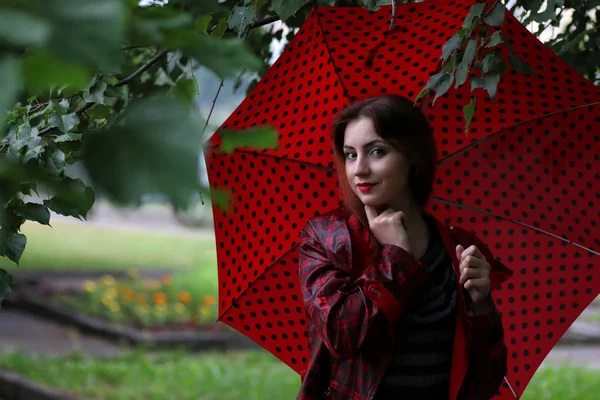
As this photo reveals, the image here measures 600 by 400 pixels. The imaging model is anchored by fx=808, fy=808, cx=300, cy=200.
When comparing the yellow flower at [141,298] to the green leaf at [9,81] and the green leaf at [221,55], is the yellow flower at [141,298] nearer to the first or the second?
the green leaf at [221,55]

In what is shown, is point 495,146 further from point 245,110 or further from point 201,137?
point 201,137

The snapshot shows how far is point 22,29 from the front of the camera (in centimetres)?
59

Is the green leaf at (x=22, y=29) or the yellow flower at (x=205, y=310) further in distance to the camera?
the yellow flower at (x=205, y=310)

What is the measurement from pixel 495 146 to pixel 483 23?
432 mm

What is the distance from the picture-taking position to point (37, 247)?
1504cm

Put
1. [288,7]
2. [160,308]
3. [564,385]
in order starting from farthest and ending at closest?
[160,308], [564,385], [288,7]

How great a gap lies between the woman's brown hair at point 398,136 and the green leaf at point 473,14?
234 mm

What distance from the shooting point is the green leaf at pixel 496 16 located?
1.93 m

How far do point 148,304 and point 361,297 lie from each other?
774 centimetres

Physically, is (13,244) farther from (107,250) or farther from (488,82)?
(107,250)

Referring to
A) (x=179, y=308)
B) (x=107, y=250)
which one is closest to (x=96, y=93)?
(x=179, y=308)

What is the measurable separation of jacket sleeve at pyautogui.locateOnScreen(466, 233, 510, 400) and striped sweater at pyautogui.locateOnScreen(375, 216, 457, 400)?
6 cm

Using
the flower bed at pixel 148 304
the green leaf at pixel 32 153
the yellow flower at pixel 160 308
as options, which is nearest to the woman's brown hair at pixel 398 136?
the green leaf at pixel 32 153

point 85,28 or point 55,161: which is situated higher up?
point 55,161
